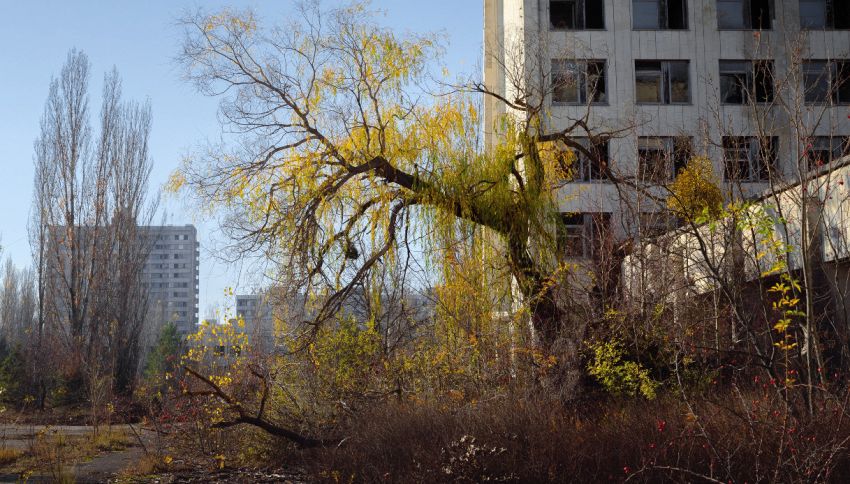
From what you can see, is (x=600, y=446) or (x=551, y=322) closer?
(x=600, y=446)

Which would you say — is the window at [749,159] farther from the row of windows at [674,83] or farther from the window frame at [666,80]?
the window frame at [666,80]

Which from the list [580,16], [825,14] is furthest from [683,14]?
[825,14]

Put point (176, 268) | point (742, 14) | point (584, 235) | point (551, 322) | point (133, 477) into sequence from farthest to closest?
1. point (176, 268)
2. point (742, 14)
3. point (584, 235)
4. point (551, 322)
5. point (133, 477)

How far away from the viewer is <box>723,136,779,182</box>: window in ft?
40.6

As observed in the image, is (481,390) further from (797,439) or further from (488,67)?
(488,67)

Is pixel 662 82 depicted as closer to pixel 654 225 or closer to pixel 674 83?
pixel 674 83

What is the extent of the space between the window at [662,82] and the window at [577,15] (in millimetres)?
1981

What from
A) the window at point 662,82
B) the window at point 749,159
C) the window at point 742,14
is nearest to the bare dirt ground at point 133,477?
the window at point 749,159

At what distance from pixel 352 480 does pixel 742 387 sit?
20.8 ft

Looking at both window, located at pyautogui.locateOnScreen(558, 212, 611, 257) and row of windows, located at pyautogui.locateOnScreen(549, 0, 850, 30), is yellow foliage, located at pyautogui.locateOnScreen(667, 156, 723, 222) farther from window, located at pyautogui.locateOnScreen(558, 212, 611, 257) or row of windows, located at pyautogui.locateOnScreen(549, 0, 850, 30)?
row of windows, located at pyautogui.locateOnScreen(549, 0, 850, 30)

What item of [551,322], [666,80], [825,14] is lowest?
[551,322]

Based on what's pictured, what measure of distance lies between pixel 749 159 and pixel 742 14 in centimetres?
1688

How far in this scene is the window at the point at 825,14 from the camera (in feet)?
97.6

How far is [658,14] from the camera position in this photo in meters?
30.0
